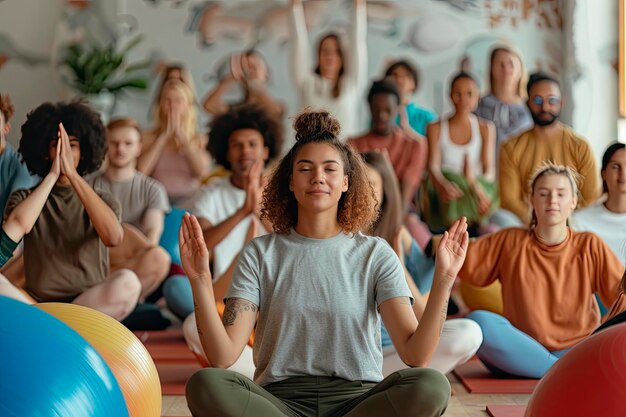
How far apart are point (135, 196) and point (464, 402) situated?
2421 millimetres

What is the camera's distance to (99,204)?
153 inches

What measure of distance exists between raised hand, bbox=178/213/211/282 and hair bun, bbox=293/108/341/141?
0.42 meters

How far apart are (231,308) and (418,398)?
0.52 meters

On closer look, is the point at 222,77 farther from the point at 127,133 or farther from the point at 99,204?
the point at 99,204

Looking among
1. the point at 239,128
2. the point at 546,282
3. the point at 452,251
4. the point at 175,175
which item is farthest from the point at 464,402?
the point at 175,175

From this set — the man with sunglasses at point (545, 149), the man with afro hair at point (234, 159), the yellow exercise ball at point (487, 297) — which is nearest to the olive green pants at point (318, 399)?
the man with afro hair at point (234, 159)

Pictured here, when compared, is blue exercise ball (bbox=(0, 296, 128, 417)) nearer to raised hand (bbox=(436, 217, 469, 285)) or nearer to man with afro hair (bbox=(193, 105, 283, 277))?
raised hand (bbox=(436, 217, 469, 285))

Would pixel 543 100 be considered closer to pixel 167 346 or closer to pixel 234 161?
pixel 234 161

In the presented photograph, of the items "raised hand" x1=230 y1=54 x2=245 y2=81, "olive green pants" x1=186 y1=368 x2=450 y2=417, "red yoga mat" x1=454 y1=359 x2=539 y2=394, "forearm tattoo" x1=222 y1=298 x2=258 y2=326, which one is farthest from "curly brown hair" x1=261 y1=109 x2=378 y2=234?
"raised hand" x1=230 y1=54 x2=245 y2=81

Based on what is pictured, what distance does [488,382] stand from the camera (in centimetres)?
369

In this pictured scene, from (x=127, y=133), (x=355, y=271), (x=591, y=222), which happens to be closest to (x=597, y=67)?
(x=591, y=222)

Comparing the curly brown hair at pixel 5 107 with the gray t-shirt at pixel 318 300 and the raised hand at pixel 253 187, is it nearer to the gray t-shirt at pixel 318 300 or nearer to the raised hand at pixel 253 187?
the raised hand at pixel 253 187

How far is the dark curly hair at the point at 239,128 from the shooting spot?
4.64m

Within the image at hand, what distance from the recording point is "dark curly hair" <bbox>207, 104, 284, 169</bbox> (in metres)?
4.64
